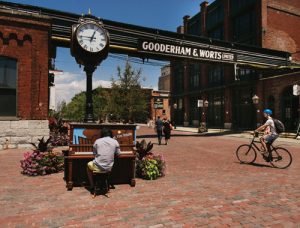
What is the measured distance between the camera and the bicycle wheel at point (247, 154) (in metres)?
10.2

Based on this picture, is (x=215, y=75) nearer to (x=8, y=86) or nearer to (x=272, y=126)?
(x=272, y=126)

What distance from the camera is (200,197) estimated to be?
584 centimetres

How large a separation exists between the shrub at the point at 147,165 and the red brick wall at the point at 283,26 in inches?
1063

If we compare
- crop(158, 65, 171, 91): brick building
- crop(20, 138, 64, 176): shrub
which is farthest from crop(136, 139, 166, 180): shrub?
crop(158, 65, 171, 91): brick building

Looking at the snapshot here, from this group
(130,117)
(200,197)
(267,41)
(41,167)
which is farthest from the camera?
(130,117)

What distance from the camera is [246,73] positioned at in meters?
31.8

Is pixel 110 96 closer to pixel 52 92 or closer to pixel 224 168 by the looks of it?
pixel 52 92

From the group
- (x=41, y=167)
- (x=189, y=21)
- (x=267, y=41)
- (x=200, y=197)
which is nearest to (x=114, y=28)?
(x=41, y=167)

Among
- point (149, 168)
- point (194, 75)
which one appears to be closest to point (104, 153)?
point (149, 168)

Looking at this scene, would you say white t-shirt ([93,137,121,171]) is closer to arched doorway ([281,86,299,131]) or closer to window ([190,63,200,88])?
arched doorway ([281,86,299,131])

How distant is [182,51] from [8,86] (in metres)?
12.0

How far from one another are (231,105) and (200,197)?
30489 mm

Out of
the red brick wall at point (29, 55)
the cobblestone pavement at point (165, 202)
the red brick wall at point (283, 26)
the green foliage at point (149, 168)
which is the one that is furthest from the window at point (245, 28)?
the green foliage at point (149, 168)

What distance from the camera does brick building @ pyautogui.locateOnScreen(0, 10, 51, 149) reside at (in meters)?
13.2
